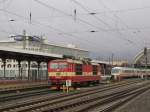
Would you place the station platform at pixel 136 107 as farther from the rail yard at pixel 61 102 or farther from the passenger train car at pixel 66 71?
the passenger train car at pixel 66 71

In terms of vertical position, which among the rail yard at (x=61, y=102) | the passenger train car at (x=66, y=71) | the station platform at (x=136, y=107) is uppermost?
the passenger train car at (x=66, y=71)

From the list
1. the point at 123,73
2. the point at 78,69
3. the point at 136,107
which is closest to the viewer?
the point at 136,107

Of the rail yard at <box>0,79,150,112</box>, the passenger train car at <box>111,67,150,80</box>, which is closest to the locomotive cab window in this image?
the rail yard at <box>0,79,150,112</box>

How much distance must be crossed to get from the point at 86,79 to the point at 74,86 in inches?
140

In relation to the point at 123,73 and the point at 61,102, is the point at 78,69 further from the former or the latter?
the point at 123,73

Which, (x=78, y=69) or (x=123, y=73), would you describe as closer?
(x=78, y=69)

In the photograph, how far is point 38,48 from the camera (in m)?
112

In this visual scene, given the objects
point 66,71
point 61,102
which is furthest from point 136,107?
point 66,71

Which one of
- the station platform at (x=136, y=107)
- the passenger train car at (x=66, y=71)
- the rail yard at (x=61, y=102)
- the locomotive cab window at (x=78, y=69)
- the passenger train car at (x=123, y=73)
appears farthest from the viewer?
the passenger train car at (x=123, y=73)

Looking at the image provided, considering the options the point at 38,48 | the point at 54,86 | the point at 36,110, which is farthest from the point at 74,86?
the point at 38,48

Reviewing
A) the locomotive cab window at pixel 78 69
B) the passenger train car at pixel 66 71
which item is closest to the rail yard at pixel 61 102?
the passenger train car at pixel 66 71

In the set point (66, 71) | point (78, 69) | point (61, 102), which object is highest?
point (78, 69)

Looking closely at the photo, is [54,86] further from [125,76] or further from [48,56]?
[125,76]

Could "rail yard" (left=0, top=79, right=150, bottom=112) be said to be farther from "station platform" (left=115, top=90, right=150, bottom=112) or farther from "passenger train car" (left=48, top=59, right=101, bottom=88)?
"passenger train car" (left=48, top=59, right=101, bottom=88)
